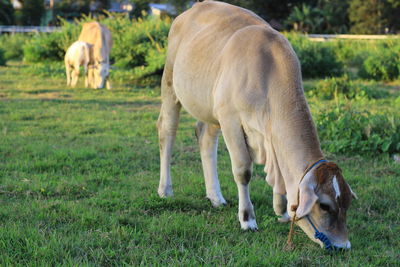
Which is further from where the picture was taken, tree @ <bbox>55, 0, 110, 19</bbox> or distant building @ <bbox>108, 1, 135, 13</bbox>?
tree @ <bbox>55, 0, 110, 19</bbox>

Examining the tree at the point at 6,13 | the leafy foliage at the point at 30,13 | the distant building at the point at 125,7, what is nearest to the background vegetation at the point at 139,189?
the tree at the point at 6,13

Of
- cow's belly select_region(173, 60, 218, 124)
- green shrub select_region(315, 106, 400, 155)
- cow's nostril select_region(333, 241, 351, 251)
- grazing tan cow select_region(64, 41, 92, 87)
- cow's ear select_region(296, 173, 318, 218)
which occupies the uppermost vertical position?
cow's belly select_region(173, 60, 218, 124)

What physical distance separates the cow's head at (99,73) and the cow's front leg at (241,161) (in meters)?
10.8

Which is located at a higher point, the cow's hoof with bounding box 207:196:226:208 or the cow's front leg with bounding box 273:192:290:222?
the cow's front leg with bounding box 273:192:290:222

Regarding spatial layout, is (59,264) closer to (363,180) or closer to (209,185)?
(209,185)

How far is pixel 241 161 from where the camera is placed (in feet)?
14.5

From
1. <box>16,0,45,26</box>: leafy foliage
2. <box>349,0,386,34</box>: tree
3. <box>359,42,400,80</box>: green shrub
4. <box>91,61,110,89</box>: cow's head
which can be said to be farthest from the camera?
<box>16,0,45,26</box>: leafy foliage

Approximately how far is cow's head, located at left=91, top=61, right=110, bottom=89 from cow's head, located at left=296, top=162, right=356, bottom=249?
11791 mm

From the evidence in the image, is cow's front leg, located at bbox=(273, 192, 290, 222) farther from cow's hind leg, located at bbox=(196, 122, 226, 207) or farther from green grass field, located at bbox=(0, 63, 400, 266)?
cow's hind leg, located at bbox=(196, 122, 226, 207)

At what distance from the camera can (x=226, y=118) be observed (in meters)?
4.41

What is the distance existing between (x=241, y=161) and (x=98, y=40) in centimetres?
1209

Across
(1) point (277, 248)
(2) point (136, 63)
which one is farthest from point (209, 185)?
(2) point (136, 63)

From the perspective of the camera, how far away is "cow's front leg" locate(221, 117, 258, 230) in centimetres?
438

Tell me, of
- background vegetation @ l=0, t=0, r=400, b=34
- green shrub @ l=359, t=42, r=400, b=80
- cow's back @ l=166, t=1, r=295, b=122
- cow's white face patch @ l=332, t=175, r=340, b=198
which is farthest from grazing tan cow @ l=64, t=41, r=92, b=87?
background vegetation @ l=0, t=0, r=400, b=34
